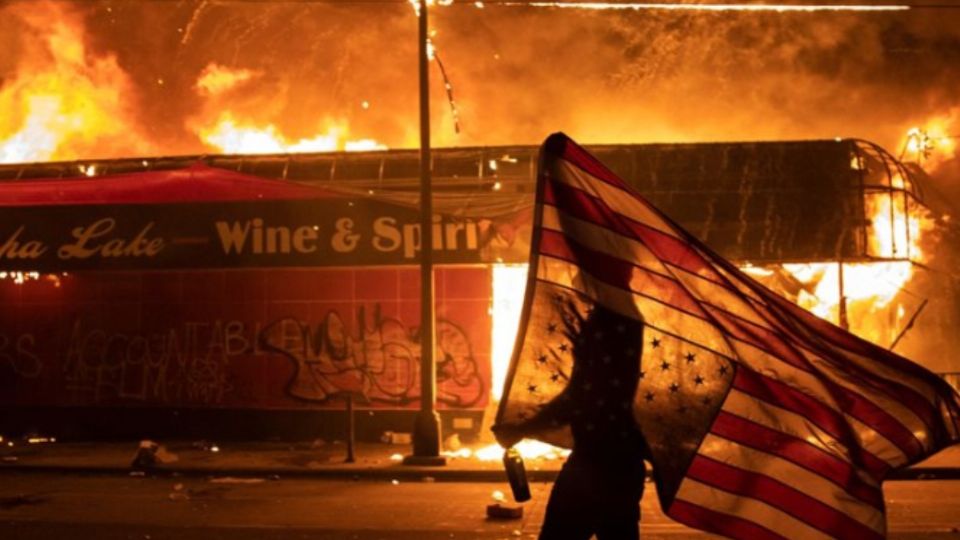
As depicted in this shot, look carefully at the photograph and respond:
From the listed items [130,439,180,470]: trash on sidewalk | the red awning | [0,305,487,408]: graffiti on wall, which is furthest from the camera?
[0,305,487,408]: graffiti on wall

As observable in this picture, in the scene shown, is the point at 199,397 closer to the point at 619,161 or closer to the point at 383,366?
the point at 383,366

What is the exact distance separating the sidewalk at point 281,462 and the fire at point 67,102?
8.23 m

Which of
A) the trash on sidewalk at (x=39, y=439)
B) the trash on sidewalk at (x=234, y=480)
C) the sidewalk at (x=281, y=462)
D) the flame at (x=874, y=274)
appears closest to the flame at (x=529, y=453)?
the sidewalk at (x=281, y=462)

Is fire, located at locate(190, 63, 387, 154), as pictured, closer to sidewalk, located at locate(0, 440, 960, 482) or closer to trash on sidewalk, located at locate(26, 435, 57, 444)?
trash on sidewalk, located at locate(26, 435, 57, 444)

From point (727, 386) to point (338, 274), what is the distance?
1323 centimetres

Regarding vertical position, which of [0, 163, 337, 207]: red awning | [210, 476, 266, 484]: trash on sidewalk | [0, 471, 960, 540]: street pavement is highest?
[0, 163, 337, 207]: red awning

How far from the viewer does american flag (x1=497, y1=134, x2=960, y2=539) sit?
14.3 ft

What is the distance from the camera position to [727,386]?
4461 millimetres

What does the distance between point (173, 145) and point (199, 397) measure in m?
8.01

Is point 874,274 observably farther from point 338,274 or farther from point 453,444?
point 338,274

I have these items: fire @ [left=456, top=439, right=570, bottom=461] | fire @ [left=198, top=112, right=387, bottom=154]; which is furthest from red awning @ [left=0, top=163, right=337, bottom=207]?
fire @ [left=198, top=112, right=387, bottom=154]

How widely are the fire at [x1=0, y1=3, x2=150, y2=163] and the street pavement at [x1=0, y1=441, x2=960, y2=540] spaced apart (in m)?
8.21

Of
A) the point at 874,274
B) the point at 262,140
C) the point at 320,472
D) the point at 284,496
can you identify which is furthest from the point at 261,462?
the point at 874,274

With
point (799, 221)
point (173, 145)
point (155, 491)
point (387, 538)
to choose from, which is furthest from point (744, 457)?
point (173, 145)
